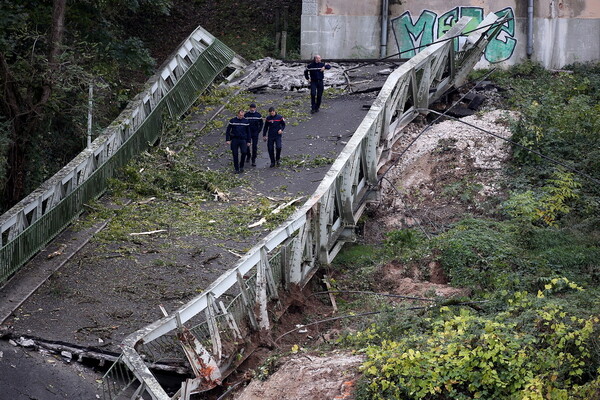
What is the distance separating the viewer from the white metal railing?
11750mm

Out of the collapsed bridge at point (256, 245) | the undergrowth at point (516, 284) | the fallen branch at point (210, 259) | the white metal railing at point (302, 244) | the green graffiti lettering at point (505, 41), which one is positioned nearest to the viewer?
the undergrowth at point (516, 284)

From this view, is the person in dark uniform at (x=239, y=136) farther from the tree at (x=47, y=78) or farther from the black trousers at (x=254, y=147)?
the tree at (x=47, y=78)

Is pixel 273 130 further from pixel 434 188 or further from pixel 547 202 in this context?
pixel 547 202

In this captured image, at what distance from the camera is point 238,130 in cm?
1889

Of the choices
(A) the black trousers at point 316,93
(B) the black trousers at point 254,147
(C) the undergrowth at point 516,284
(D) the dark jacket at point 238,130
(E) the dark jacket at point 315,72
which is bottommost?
(C) the undergrowth at point 516,284

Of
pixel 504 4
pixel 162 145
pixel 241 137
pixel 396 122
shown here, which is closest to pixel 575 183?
pixel 396 122

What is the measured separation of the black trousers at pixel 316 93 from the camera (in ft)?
69.5

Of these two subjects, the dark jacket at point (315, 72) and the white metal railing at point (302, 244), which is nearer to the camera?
the white metal railing at point (302, 244)

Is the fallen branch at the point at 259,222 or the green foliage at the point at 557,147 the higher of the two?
the green foliage at the point at 557,147

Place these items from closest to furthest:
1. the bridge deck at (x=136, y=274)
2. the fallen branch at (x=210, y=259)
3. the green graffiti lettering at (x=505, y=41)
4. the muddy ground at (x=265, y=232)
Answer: the muddy ground at (x=265, y=232) < the bridge deck at (x=136, y=274) < the fallen branch at (x=210, y=259) < the green graffiti lettering at (x=505, y=41)

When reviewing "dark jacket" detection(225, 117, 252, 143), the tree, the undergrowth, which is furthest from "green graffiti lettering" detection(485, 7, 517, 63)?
"dark jacket" detection(225, 117, 252, 143)

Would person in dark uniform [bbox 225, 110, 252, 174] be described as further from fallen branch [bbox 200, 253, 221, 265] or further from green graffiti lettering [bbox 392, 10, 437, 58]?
green graffiti lettering [bbox 392, 10, 437, 58]

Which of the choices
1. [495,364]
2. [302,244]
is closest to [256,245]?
[302,244]

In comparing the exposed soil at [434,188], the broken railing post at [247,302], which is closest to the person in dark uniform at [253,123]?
the exposed soil at [434,188]
